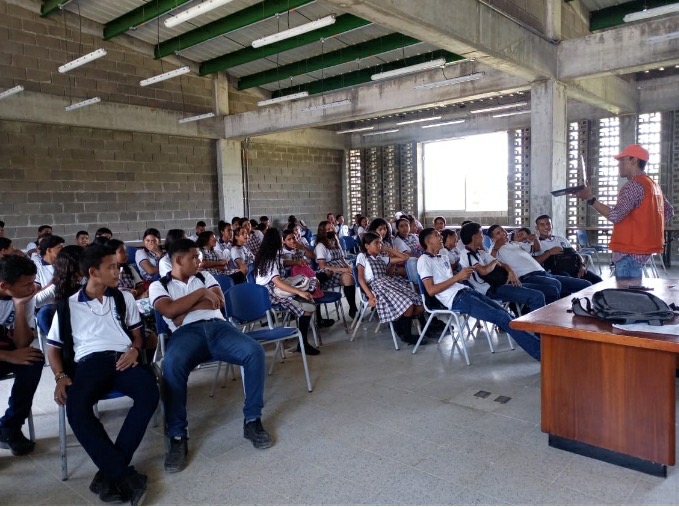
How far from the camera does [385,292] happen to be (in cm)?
461

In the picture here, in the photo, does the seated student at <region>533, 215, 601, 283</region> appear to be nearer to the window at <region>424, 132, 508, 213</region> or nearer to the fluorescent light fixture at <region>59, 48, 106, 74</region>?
the fluorescent light fixture at <region>59, 48, 106, 74</region>

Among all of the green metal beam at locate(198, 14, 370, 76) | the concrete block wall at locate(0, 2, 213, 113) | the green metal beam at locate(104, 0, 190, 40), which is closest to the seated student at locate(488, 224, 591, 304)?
the green metal beam at locate(198, 14, 370, 76)

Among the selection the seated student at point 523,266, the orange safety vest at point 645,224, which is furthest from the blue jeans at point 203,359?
the seated student at point 523,266

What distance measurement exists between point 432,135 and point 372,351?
9.36m

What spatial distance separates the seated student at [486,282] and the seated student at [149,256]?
121 inches

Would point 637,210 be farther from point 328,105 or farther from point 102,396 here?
point 328,105

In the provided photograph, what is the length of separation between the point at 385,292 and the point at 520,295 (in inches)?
45.9

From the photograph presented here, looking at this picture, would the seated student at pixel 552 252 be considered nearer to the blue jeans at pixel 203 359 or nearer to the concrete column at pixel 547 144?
the concrete column at pixel 547 144

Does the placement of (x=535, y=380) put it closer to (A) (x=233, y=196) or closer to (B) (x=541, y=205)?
(B) (x=541, y=205)

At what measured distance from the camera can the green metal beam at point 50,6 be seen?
836 centimetres

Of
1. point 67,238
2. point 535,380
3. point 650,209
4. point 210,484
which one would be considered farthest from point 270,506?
point 67,238

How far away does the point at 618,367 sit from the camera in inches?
95.1

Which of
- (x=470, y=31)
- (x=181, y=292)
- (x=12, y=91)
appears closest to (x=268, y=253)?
(x=181, y=292)

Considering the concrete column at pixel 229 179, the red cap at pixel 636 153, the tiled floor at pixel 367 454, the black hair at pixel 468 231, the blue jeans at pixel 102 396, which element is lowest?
the tiled floor at pixel 367 454
